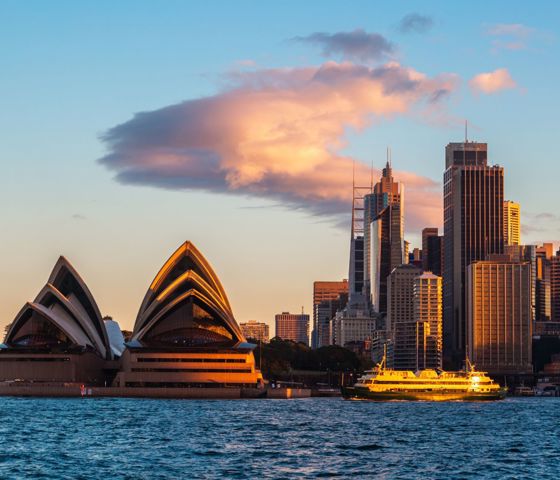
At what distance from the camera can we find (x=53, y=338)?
189 m

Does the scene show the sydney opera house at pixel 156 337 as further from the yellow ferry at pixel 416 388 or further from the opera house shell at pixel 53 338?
the yellow ferry at pixel 416 388

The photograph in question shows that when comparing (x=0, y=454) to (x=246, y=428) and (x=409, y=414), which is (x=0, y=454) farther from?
(x=409, y=414)

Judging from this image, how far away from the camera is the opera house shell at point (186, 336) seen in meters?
186

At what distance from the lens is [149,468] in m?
62.2

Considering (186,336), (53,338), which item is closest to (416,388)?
(186,336)

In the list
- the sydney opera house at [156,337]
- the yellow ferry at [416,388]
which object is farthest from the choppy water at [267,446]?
the sydney opera house at [156,337]

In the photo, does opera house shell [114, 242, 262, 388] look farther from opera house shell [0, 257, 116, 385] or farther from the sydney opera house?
opera house shell [0, 257, 116, 385]

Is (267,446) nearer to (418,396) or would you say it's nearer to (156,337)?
(418,396)

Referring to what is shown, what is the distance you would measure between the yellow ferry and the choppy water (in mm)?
58569

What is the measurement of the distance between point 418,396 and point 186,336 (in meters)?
36.6

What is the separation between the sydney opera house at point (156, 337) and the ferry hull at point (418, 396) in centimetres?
1557

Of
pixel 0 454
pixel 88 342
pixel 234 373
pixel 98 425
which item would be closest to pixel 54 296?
pixel 88 342

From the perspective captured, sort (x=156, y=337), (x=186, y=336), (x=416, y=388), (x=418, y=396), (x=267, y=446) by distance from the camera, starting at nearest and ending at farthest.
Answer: (x=267, y=446) → (x=418, y=396) → (x=416, y=388) → (x=186, y=336) → (x=156, y=337)

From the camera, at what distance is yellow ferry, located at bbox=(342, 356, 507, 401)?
182125 millimetres
